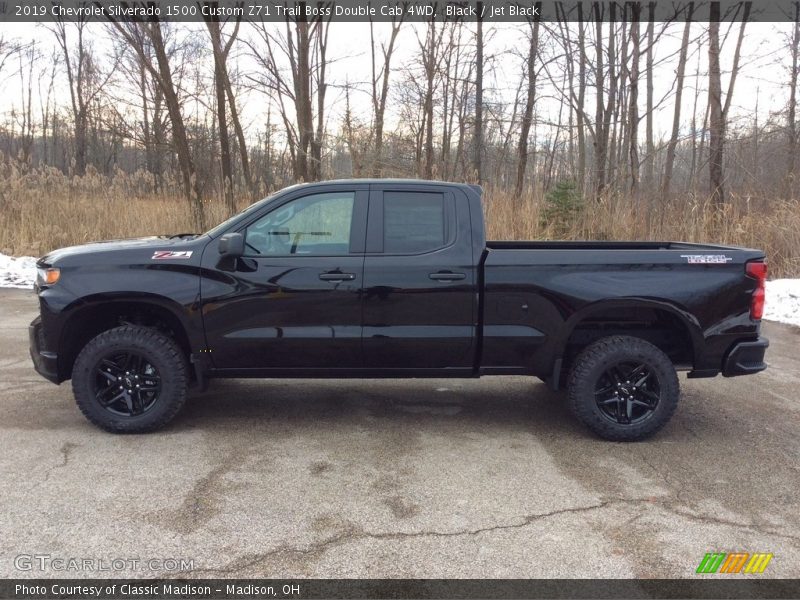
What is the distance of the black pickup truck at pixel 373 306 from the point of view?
4.39 meters

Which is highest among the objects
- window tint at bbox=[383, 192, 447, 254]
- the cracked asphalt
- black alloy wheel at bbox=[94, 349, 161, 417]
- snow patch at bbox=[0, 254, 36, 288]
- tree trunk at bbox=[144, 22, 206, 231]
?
tree trunk at bbox=[144, 22, 206, 231]

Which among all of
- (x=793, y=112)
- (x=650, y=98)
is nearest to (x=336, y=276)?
(x=793, y=112)

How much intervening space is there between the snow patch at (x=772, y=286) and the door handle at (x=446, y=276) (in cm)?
648

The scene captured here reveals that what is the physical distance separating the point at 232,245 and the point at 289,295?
1.72ft

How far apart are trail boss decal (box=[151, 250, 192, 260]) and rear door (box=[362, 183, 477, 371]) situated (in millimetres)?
1272

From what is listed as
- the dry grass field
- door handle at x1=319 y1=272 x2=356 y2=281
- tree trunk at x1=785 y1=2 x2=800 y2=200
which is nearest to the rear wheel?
door handle at x1=319 y1=272 x2=356 y2=281

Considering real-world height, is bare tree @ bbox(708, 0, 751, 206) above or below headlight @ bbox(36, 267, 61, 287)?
above

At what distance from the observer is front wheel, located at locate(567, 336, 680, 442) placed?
173 inches

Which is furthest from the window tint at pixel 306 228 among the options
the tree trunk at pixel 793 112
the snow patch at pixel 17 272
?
the tree trunk at pixel 793 112

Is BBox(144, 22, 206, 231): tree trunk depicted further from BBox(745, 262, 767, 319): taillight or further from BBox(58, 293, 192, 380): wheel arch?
BBox(745, 262, 767, 319): taillight

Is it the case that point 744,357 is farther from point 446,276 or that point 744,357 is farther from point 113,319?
point 113,319

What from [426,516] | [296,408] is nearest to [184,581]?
[426,516]

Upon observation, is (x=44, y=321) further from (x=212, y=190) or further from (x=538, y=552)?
(x=212, y=190)

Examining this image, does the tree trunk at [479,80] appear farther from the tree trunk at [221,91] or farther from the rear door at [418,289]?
the rear door at [418,289]
